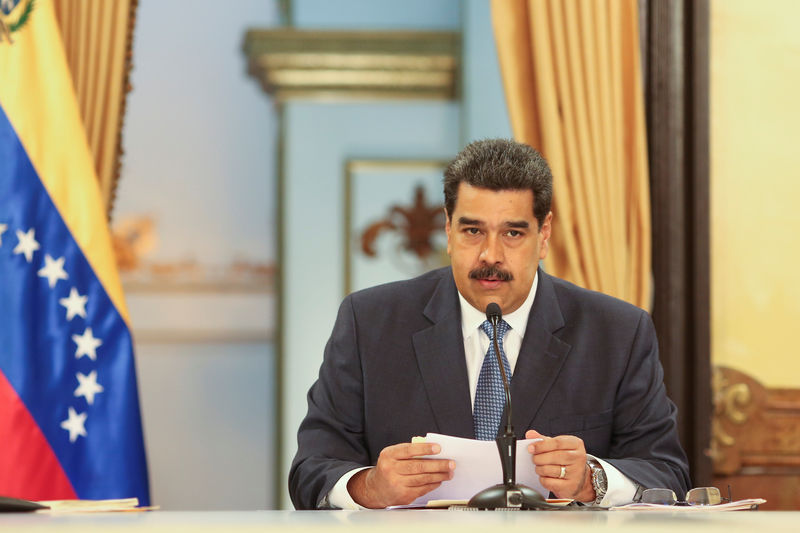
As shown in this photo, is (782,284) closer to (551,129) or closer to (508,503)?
(551,129)

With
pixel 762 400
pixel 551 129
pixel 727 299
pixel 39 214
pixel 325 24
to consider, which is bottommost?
pixel 762 400

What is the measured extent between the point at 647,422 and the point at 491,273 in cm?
50

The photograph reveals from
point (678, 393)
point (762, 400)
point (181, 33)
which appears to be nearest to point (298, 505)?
point (678, 393)

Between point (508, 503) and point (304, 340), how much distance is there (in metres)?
3.59

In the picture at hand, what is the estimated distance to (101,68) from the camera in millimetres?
3291

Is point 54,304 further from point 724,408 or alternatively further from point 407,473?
point 724,408

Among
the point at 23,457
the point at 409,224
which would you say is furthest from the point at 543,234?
the point at 409,224

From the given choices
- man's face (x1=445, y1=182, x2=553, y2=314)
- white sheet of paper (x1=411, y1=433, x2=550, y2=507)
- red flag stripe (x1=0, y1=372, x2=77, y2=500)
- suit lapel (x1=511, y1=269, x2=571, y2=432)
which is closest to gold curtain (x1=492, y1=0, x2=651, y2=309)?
suit lapel (x1=511, y1=269, x2=571, y2=432)

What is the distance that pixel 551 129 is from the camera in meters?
3.13

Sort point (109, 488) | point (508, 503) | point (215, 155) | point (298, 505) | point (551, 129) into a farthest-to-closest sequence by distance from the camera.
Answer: point (215, 155), point (551, 129), point (109, 488), point (298, 505), point (508, 503)

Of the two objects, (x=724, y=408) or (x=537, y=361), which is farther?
(x=724, y=408)

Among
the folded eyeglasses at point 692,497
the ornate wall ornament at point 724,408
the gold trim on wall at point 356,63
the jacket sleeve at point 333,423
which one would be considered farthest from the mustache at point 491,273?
the gold trim on wall at point 356,63

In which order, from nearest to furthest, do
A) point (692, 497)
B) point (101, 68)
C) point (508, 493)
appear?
point (508, 493), point (692, 497), point (101, 68)

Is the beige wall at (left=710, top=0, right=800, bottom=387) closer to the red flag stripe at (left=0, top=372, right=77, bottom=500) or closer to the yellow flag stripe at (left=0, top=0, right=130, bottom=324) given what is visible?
the yellow flag stripe at (left=0, top=0, right=130, bottom=324)
